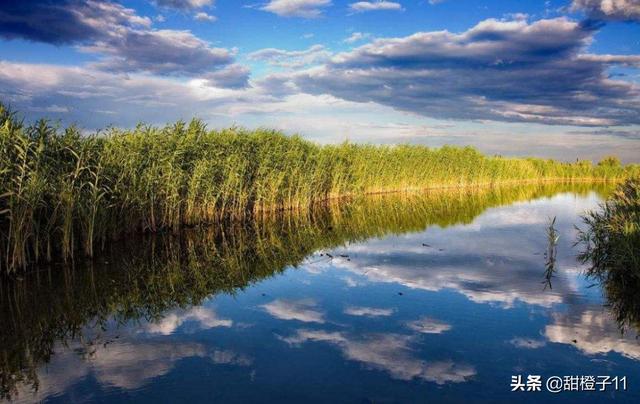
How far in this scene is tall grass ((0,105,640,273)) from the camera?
1145cm

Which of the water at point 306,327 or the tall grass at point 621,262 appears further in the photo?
the tall grass at point 621,262

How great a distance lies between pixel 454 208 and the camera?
30.2 m

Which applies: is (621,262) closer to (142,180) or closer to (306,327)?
(306,327)

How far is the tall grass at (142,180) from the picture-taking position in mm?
11445

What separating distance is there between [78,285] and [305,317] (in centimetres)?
564

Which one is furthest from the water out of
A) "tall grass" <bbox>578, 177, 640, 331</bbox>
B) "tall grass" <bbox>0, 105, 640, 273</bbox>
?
"tall grass" <bbox>0, 105, 640, 273</bbox>

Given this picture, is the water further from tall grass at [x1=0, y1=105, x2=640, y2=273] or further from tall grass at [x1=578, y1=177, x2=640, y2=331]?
tall grass at [x1=0, y1=105, x2=640, y2=273]

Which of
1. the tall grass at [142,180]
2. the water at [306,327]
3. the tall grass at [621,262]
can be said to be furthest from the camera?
the tall grass at [142,180]

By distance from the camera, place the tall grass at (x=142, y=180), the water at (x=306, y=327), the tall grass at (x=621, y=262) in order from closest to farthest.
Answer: the water at (x=306, y=327) → the tall grass at (x=621, y=262) → the tall grass at (x=142, y=180)

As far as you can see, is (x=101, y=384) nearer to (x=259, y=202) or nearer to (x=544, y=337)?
(x=544, y=337)

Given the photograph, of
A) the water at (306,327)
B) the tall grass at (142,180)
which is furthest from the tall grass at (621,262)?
the tall grass at (142,180)

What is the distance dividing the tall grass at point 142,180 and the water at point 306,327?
127 cm

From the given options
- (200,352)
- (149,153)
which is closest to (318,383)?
(200,352)

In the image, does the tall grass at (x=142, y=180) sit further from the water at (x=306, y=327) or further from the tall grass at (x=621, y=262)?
the tall grass at (x=621, y=262)
